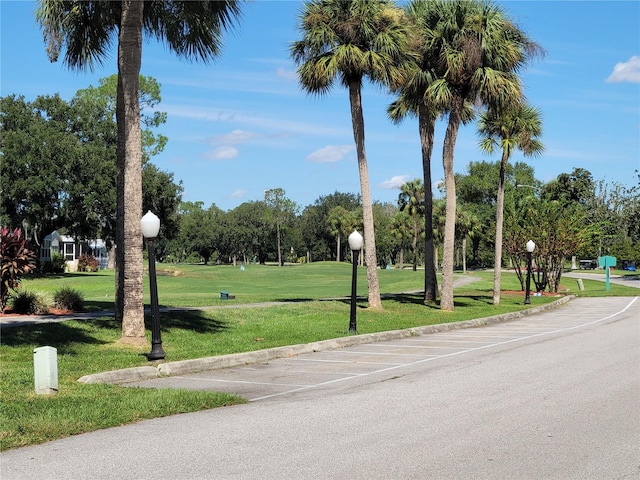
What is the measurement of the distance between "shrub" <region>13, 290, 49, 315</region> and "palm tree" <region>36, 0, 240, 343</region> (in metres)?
2.87

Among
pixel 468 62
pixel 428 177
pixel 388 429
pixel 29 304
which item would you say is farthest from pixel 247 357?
pixel 428 177

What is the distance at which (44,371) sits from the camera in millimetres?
9445

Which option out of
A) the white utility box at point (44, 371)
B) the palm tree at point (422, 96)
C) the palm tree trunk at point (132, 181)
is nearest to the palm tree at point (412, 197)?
the palm tree at point (422, 96)

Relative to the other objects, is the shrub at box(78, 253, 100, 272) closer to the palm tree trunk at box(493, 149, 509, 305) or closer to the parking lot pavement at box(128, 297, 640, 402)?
the palm tree trunk at box(493, 149, 509, 305)

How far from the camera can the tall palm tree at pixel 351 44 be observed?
2339cm

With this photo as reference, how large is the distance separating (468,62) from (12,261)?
16443 mm

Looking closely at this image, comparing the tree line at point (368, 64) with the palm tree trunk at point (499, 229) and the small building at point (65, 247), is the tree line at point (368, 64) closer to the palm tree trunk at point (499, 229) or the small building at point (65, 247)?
the palm tree trunk at point (499, 229)

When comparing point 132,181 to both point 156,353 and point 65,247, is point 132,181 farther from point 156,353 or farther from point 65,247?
point 65,247

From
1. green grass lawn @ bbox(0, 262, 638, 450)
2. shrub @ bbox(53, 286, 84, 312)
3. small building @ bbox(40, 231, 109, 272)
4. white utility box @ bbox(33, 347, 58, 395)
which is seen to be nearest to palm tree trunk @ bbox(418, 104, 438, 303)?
green grass lawn @ bbox(0, 262, 638, 450)

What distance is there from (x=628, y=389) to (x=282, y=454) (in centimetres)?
601

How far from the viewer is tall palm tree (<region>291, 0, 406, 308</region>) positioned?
2339 cm

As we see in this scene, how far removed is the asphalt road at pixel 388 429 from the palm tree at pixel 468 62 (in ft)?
44.7

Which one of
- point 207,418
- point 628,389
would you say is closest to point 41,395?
point 207,418

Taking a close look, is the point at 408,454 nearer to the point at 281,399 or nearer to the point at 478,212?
the point at 281,399
